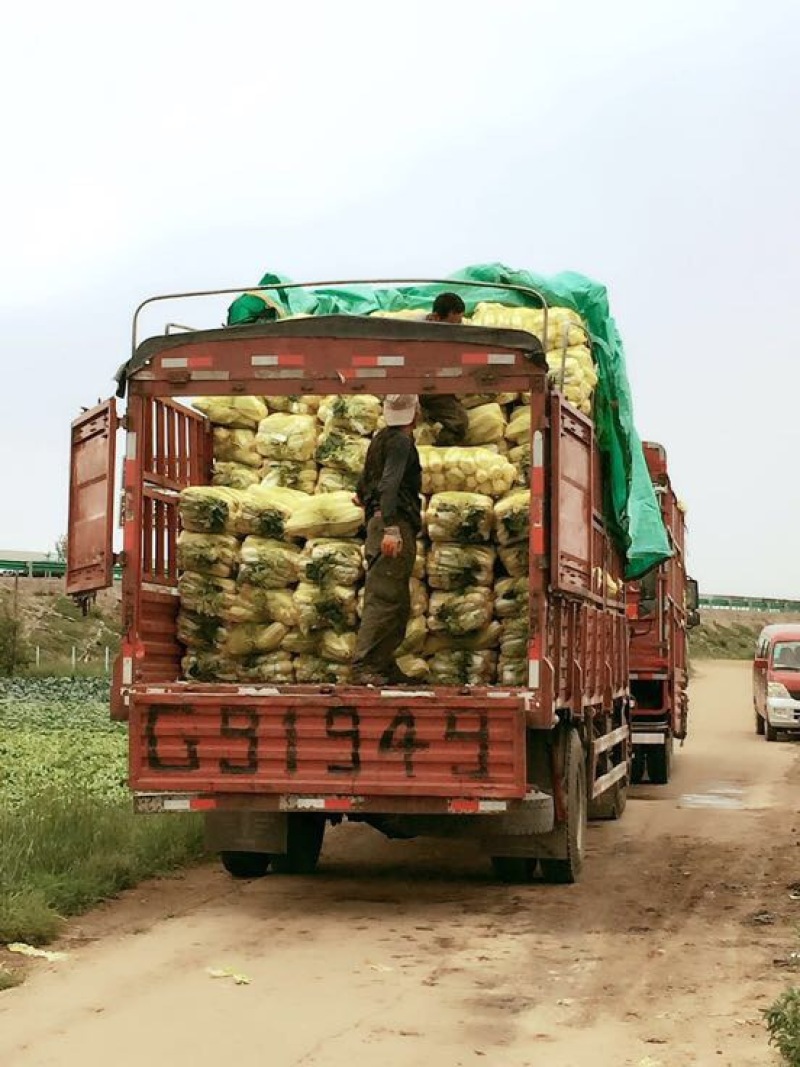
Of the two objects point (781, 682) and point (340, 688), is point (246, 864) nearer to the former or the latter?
point (340, 688)

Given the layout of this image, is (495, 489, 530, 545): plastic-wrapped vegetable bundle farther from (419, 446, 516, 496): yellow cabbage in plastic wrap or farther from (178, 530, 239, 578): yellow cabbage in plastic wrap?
(178, 530, 239, 578): yellow cabbage in plastic wrap

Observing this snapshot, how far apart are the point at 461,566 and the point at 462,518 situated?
0.30 metres

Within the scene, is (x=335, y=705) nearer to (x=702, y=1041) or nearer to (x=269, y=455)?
(x=269, y=455)

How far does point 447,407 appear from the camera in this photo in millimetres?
10992

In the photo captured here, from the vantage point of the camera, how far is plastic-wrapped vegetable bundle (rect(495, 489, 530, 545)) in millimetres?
10336

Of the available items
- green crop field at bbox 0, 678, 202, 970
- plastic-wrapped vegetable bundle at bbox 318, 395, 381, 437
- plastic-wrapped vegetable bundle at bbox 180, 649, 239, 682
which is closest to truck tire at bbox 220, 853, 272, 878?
green crop field at bbox 0, 678, 202, 970

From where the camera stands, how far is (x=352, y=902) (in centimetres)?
1055

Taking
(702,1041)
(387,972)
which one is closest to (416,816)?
(387,972)

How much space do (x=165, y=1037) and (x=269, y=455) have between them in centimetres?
532

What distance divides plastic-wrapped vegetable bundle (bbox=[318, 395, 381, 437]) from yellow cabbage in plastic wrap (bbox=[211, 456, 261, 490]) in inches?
28.1

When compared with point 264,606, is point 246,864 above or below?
Result: below

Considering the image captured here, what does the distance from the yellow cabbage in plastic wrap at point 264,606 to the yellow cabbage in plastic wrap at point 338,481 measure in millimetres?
818

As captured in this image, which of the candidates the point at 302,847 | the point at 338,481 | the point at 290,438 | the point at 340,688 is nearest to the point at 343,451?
the point at 338,481

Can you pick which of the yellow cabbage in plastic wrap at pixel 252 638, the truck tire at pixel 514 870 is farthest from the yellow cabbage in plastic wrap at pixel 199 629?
the truck tire at pixel 514 870
